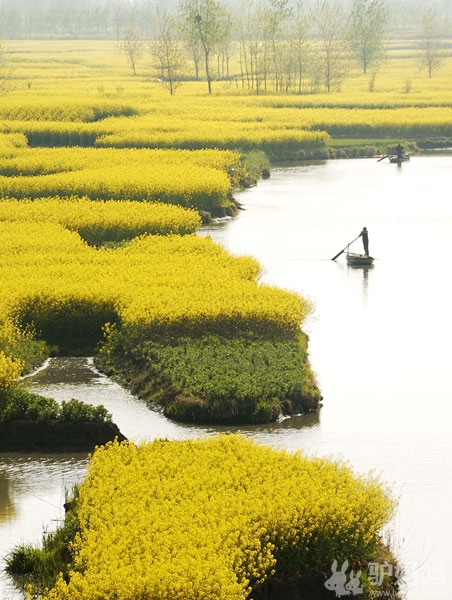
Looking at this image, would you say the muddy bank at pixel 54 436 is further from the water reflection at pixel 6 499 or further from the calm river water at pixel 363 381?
the water reflection at pixel 6 499

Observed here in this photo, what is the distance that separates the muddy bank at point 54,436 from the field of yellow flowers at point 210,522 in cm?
321

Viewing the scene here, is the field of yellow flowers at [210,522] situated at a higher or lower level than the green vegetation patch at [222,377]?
higher

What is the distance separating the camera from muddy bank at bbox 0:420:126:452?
72.2 ft

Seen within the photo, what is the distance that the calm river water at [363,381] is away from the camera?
61.9 feet

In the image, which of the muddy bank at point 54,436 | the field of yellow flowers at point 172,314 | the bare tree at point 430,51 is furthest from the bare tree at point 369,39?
the muddy bank at point 54,436

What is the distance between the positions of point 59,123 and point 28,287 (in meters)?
52.2

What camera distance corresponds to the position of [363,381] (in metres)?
26.5

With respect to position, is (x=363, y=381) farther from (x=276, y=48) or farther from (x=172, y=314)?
(x=276, y=48)

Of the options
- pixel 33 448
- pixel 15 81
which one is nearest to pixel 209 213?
pixel 33 448

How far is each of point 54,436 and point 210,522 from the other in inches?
287

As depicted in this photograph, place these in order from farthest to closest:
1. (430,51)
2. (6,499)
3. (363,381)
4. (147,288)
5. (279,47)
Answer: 1. (430,51)
2. (279,47)
3. (147,288)
4. (363,381)
5. (6,499)

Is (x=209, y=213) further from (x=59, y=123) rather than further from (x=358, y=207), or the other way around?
(x=59, y=123)

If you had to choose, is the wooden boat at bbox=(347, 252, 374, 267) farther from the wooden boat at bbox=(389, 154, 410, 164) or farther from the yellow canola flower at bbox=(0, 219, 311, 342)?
the wooden boat at bbox=(389, 154, 410, 164)

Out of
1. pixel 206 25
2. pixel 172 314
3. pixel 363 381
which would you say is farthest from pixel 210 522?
pixel 206 25
